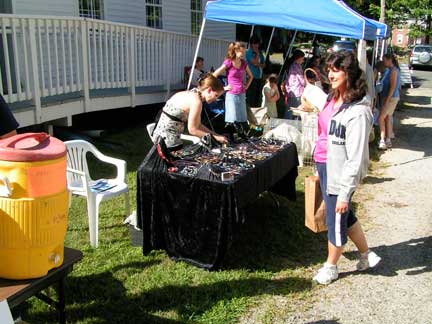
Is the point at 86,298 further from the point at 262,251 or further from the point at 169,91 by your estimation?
the point at 169,91

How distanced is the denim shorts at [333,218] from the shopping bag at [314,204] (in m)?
0.19

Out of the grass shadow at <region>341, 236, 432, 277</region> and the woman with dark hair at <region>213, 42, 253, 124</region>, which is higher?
the woman with dark hair at <region>213, 42, 253, 124</region>

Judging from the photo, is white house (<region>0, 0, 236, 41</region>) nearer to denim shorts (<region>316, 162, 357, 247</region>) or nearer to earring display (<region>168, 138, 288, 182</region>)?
earring display (<region>168, 138, 288, 182</region>)

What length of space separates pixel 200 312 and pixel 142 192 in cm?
119

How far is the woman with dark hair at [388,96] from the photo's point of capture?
28.2 ft

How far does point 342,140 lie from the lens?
3447mm

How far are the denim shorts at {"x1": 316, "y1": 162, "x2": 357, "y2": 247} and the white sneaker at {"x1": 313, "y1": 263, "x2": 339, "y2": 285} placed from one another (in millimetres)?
258

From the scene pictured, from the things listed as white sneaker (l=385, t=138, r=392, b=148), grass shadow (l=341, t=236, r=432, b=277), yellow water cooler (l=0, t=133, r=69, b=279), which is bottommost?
white sneaker (l=385, t=138, r=392, b=148)

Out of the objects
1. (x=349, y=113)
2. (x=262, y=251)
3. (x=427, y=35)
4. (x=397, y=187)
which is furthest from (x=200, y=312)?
(x=427, y=35)

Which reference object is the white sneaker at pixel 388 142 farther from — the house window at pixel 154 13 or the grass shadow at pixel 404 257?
the house window at pixel 154 13

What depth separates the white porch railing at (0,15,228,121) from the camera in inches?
252

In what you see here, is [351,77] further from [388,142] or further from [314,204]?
[388,142]

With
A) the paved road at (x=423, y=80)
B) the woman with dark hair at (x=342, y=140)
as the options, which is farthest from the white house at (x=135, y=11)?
the paved road at (x=423, y=80)

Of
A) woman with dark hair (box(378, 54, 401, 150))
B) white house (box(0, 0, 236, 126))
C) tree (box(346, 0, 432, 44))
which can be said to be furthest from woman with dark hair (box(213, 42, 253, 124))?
tree (box(346, 0, 432, 44))
